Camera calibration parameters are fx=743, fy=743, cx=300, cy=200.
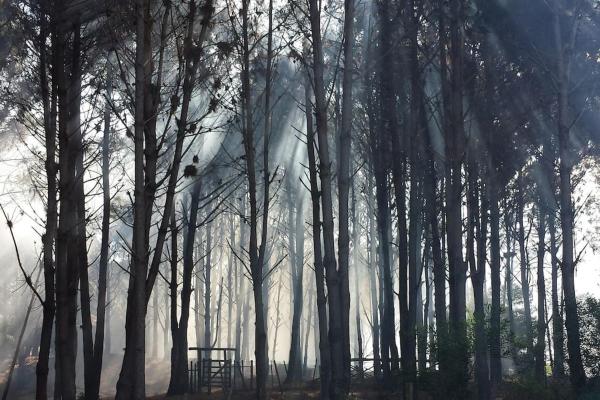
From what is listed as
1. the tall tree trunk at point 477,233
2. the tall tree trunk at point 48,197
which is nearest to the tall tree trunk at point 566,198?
the tall tree trunk at point 477,233

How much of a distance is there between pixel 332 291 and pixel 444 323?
2.83 meters

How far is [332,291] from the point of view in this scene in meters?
13.7

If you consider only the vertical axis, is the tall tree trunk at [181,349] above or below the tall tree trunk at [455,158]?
below

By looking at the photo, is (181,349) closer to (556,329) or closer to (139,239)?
(556,329)

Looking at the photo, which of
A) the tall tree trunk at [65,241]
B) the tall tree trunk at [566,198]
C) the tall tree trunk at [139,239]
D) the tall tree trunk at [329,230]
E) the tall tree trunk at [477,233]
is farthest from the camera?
the tall tree trunk at [477,233]

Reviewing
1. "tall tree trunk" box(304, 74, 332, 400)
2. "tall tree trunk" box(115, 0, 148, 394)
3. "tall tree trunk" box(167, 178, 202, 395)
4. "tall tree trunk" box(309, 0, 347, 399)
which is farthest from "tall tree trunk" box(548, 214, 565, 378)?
"tall tree trunk" box(115, 0, 148, 394)

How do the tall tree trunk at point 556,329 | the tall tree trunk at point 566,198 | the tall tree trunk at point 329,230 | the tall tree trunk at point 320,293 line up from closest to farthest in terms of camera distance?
the tall tree trunk at point 329,230 → the tall tree trunk at point 320,293 → the tall tree trunk at point 566,198 → the tall tree trunk at point 556,329

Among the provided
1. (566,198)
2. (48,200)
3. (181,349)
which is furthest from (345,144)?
(181,349)

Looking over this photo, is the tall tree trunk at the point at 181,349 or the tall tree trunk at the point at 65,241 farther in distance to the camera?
the tall tree trunk at the point at 181,349

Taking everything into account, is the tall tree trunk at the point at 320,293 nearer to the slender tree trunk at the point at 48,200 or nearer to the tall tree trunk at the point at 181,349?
the slender tree trunk at the point at 48,200

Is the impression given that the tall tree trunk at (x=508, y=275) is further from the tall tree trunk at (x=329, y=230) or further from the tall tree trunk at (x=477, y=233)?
the tall tree trunk at (x=329, y=230)

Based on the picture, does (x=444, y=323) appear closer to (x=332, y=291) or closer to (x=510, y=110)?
(x=332, y=291)

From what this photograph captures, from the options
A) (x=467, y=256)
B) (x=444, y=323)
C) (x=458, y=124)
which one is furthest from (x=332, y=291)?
(x=467, y=256)

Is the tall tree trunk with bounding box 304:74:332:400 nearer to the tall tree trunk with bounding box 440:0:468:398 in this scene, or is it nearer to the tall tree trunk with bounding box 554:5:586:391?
the tall tree trunk with bounding box 440:0:468:398
